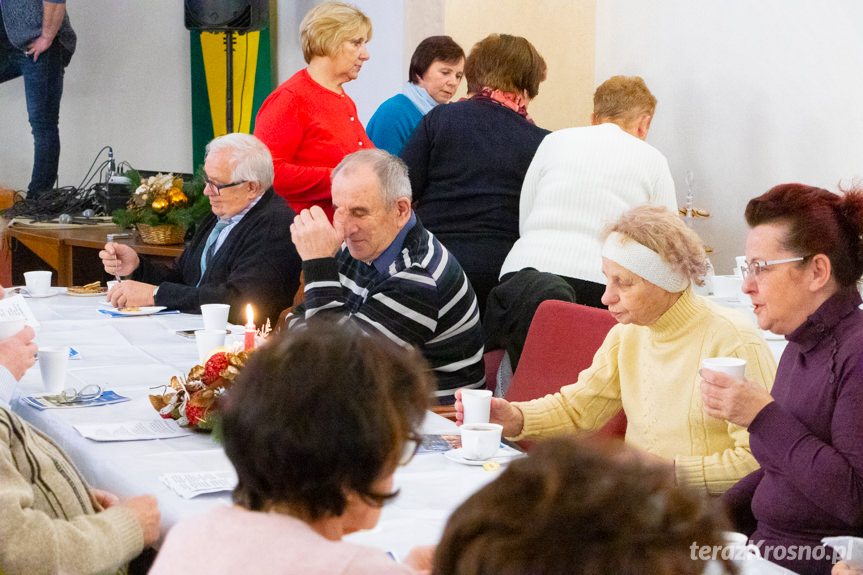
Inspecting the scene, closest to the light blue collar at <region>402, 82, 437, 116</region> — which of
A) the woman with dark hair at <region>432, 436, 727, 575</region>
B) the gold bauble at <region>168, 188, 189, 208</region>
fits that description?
the gold bauble at <region>168, 188, 189, 208</region>

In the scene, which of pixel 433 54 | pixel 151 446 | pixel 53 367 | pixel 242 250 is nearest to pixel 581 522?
pixel 151 446

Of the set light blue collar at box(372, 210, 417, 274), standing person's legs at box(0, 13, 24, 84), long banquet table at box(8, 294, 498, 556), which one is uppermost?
standing person's legs at box(0, 13, 24, 84)

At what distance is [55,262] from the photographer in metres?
5.61

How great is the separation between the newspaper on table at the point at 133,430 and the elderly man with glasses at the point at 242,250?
133 cm

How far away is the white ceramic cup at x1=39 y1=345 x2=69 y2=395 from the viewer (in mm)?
2314

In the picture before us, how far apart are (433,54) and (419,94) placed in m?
0.21

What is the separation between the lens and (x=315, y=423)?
1009mm

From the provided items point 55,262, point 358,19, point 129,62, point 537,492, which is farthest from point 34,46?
point 537,492

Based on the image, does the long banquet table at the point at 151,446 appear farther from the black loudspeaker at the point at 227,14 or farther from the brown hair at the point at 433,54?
the black loudspeaker at the point at 227,14

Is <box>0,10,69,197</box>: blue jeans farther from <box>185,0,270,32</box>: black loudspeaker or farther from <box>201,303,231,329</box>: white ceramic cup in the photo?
<box>201,303,231,329</box>: white ceramic cup

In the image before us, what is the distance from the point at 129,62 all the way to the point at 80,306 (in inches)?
170

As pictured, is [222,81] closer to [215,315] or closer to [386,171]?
[215,315]

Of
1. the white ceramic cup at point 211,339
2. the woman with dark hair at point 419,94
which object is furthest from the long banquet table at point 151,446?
the woman with dark hair at point 419,94

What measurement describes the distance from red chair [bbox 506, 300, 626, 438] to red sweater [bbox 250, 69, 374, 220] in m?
1.53
